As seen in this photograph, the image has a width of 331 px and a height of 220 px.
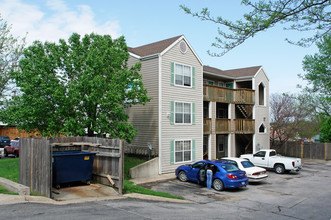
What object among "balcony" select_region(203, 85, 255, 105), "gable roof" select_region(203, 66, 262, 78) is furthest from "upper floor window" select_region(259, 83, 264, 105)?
"balcony" select_region(203, 85, 255, 105)

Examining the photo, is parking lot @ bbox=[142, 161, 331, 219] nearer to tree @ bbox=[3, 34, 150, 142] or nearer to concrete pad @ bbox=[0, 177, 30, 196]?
tree @ bbox=[3, 34, 150, 142]

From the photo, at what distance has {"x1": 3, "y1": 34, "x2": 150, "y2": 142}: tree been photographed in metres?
14.7

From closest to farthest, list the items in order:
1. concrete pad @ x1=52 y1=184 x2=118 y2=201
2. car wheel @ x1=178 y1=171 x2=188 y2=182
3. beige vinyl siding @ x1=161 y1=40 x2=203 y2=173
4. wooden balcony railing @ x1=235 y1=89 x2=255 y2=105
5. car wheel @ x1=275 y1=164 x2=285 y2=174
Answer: concrete pad @ x1=52 y1=184 x2=118 y2=201, car wheel @ x1=178 y1=171 x2=188 y2=182, beige vinyl siding @ x1=161 y1=40 x2=203 y2=173, car wheel @ x1=275 y1=164 x2=285 y2=174, wooden balcony railing @ x1=235 y1=89 x2=255 y2=105

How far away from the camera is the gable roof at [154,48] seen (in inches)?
808

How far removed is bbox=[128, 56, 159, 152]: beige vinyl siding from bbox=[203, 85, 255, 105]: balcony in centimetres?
561

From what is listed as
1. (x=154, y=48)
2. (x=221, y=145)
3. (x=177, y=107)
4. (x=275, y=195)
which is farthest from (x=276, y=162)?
(x=154, y=48)

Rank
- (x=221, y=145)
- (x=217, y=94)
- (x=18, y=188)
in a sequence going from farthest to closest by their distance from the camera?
(x=221, y=145)
(x=217, y=94)
(x=18, y=188)

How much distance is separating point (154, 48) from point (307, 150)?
22.0 meters

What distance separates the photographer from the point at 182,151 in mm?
21125

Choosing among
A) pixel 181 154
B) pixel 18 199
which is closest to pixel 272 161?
pixel 181 154

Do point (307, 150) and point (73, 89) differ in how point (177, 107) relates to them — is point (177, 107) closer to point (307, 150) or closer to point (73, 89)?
point (73, 89)

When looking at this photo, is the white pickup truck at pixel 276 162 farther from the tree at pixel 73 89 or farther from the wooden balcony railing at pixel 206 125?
the tree at pixel 73 89

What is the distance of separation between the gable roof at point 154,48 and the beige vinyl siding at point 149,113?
75 cm

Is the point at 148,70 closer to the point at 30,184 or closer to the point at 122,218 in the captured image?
the point at 30,184
